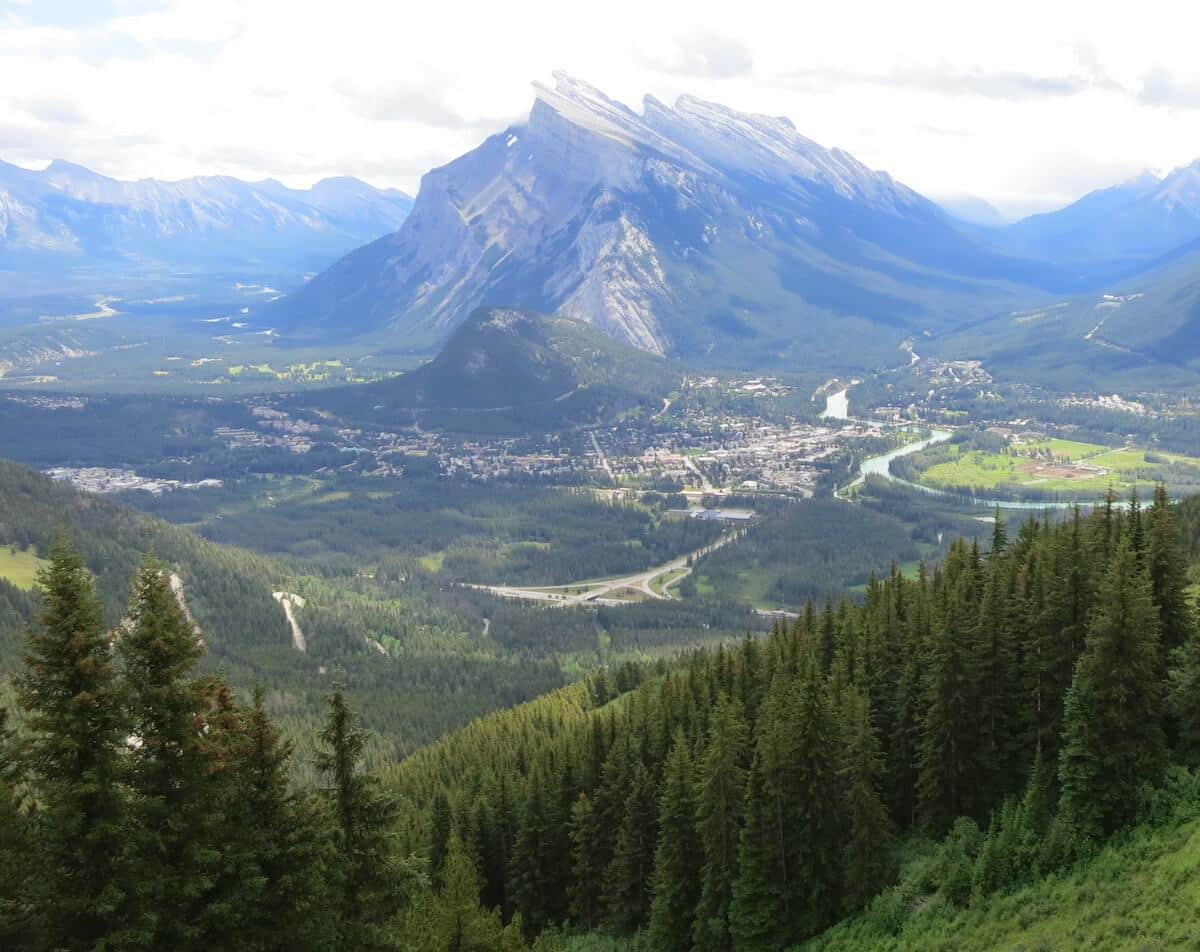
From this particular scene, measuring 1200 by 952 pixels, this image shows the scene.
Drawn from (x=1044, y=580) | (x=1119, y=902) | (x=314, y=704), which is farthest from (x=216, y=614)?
(x=1119, y=902)

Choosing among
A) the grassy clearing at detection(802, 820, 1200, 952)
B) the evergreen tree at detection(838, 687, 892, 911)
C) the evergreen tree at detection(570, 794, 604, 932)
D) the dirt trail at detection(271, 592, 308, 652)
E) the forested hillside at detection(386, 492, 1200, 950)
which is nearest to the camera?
the grassy clearing at detection(802, 820, 1200, 952)

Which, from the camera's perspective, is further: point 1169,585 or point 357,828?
point 1169,585

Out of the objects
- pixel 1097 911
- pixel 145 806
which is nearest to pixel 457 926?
pixel 145 806

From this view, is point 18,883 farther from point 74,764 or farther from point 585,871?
point 585,871

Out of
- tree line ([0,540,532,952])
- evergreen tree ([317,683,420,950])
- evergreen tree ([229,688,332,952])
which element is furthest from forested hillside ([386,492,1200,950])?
evergreen tree ([229,688,332,952])

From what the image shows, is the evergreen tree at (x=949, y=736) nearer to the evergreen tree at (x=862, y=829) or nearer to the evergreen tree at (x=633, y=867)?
the evergreen tree at (x=862, y=829)

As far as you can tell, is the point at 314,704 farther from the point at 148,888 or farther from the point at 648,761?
the point at 148,888

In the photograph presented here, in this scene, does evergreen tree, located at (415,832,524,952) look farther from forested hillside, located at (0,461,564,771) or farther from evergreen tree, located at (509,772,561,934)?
forested hillside, located at (0,461,564,771)
